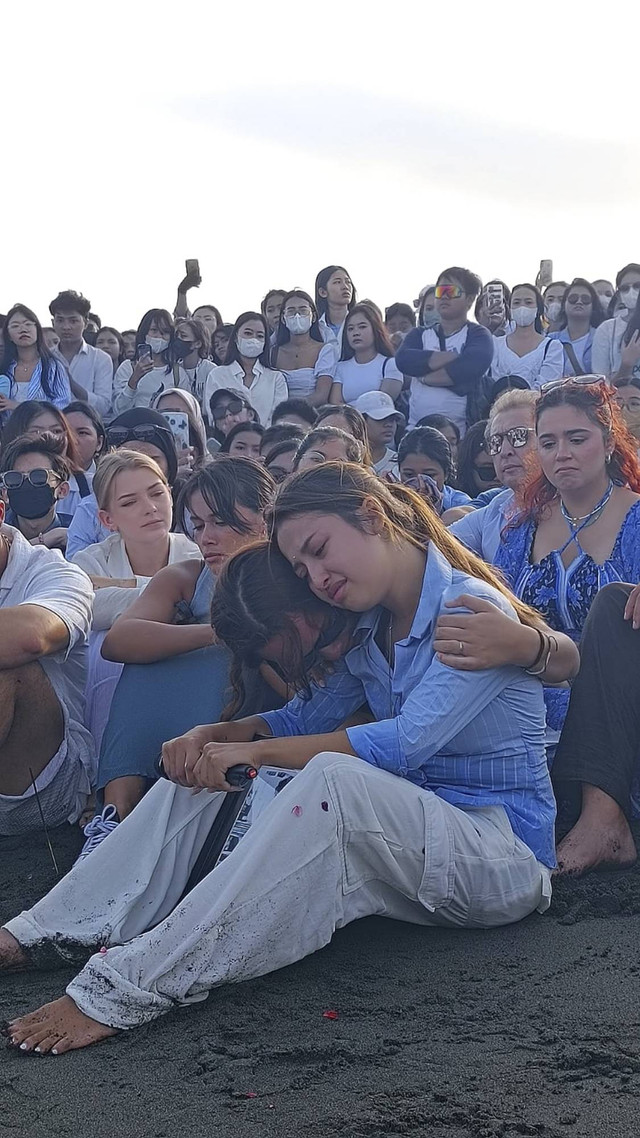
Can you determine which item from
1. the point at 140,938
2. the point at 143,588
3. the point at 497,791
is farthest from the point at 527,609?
the point at 143,588

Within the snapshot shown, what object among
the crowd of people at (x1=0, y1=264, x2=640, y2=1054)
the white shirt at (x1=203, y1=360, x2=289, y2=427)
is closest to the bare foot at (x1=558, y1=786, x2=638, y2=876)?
the crowd of people at (x1=0, y1=264, x2=640, y2=1054)

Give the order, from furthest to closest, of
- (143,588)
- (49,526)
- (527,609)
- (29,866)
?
1. (49,526)
2. (143,588)
3. (29,866)
4. (527,609)

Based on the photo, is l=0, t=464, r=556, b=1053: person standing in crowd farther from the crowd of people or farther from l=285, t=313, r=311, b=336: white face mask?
l=285, t=313, r=311, b=336: white face mask

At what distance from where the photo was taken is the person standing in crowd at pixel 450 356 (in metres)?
7.04

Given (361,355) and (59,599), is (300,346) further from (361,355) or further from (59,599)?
(59,599)

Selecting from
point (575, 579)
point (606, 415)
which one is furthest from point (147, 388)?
point (575, 579)

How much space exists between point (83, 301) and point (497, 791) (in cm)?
620

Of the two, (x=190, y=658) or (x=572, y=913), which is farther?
(x=190, y=658)

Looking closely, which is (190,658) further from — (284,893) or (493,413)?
(493,413)

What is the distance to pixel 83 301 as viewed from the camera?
8.17m

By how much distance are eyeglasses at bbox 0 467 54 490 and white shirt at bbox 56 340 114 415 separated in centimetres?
299

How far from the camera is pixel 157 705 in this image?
142 inches

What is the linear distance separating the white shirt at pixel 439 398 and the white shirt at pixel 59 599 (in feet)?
11.8

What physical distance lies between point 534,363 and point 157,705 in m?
4.50
